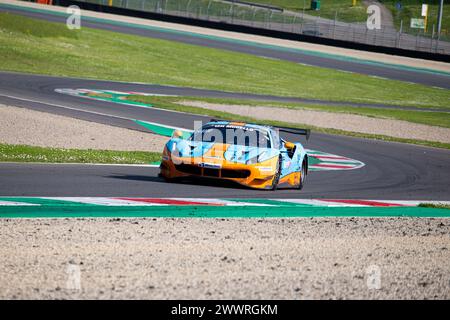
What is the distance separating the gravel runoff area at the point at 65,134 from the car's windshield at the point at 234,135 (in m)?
4.18

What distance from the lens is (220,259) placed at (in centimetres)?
951

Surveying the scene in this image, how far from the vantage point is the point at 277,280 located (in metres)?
8.70

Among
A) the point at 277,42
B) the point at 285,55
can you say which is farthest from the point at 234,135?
the point at 277,42

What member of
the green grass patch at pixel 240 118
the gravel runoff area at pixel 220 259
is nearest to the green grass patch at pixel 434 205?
the gravel runoff area at pixel 220 259

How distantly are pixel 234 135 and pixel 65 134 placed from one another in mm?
5950

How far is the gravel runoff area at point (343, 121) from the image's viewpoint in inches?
1084

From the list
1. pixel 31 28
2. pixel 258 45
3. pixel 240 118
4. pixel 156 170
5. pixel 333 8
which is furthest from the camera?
pixel 333 8

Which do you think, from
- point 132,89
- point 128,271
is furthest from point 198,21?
point 128,271

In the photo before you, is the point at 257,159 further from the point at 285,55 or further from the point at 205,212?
the point at 285,55

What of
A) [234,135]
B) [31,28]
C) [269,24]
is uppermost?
[269,24]

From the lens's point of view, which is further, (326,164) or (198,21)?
(198,21)

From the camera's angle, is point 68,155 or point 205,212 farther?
point 68,155
